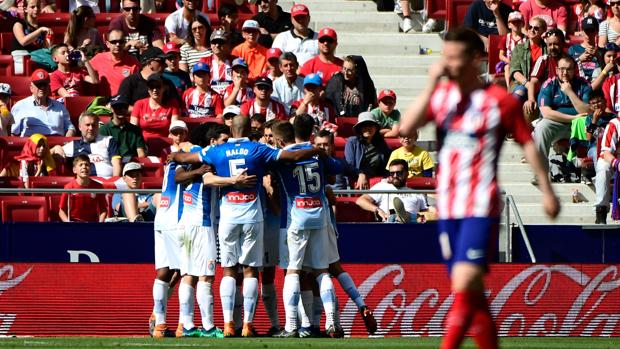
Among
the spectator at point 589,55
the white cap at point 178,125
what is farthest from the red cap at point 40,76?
the spectator at point 589,55

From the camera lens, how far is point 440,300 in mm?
14086

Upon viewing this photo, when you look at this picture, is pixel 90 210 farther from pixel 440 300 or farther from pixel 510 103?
pixel 510 103

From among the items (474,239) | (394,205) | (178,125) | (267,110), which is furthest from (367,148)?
(474,239)

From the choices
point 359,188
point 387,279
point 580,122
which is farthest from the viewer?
point 580,122

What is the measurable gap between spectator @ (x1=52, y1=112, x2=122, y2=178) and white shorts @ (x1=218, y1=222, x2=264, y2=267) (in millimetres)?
3724

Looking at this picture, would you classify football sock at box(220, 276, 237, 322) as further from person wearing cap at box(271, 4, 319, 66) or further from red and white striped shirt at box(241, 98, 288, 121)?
person wearing cap at box(271, 4, 319, 66)

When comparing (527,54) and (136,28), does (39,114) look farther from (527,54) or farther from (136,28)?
(527,54)

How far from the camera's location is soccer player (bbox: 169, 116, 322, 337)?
12219mm

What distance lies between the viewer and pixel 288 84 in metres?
17.2

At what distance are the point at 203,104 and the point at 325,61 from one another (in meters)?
1.99

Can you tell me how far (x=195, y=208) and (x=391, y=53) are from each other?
818 cm

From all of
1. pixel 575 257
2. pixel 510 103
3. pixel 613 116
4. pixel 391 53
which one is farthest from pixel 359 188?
pixel 510 103

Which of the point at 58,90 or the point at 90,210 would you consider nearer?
the point at 90,210

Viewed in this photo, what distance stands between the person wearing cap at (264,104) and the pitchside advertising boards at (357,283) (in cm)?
268
